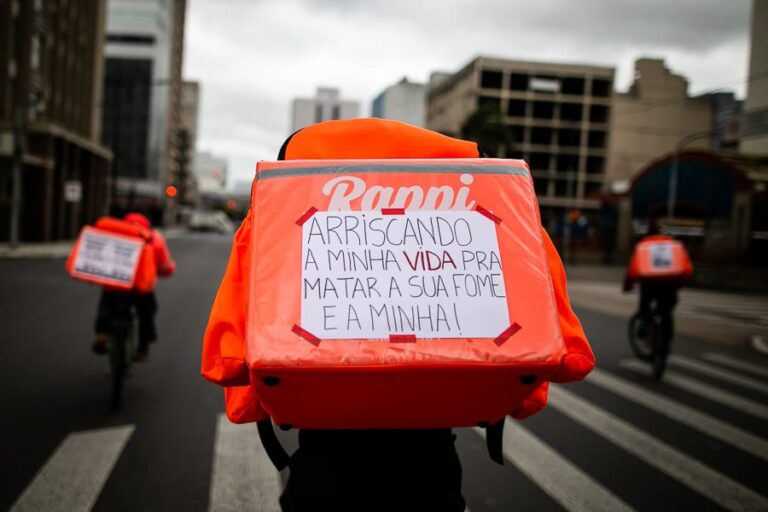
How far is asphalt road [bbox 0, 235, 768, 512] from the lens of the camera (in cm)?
361

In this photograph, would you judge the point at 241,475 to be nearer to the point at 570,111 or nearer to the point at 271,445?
the point at 271,445

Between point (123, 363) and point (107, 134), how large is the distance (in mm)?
75498

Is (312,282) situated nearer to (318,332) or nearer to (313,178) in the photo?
(318,332)

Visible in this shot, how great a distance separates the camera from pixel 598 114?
64125mm

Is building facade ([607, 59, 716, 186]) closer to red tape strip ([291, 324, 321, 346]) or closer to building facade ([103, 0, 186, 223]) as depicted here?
building facade ([103, 0, 186, 223])

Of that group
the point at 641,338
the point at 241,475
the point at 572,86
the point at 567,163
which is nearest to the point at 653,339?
the point at 641,338

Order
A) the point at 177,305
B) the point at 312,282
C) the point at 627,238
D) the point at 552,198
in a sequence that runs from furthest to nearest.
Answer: the point at 552,198, the point at 627,238, the point at 177,305, the point at 312,282

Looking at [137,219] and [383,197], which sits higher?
[383,197]

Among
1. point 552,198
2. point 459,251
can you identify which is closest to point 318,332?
point 459,251

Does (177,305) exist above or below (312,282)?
below

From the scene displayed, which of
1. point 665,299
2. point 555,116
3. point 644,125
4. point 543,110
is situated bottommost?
point 665,299

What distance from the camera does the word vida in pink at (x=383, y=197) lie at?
1649 mm

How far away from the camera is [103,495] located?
348cm

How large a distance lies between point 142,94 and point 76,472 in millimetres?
77987
